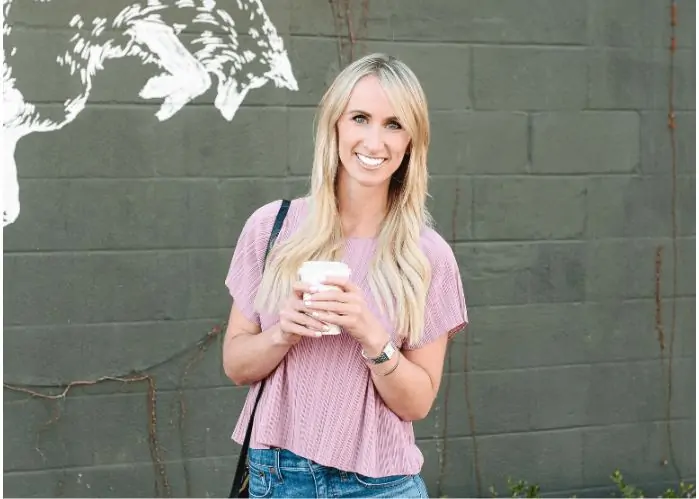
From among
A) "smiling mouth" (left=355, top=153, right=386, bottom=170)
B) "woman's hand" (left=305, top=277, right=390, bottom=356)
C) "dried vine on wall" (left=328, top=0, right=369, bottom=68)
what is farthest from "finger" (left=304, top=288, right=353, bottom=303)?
"dried vine on wall" (left=328, top=0, right=369, bottom=68)

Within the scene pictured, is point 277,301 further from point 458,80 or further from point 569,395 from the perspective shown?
point 569,395

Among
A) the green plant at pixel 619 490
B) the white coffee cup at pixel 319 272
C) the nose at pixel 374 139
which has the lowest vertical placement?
the green plant at pixel 619 490

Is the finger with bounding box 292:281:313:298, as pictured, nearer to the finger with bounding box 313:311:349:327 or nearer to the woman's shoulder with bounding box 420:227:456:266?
the finger with bounding box 313:311:349:327

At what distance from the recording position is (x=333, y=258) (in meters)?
2.54

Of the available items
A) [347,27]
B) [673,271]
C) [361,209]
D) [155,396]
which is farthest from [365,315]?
[673,271]

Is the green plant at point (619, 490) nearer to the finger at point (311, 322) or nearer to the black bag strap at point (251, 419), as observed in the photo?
the black bag strap at point (251, 419)

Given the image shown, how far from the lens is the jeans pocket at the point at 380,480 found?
95.8 inches

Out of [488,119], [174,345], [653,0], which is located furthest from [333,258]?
[653,0]

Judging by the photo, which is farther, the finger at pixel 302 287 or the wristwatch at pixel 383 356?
→ the wristwatch at pixel 383 356

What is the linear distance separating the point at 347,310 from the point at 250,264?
0.42 m

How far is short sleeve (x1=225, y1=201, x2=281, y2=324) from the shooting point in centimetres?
256

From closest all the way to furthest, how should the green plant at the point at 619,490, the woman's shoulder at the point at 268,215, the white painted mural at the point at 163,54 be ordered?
1. the woman's shoulder at the point at 268,215
2. the white painted mural at the point at 163,54
3. the green plant at the point at 619,490

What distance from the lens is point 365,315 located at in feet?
7.58

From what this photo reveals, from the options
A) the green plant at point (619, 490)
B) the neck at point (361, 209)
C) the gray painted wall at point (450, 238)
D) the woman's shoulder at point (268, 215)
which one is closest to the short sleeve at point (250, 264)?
the woman's shoulder at point (268, 215)
